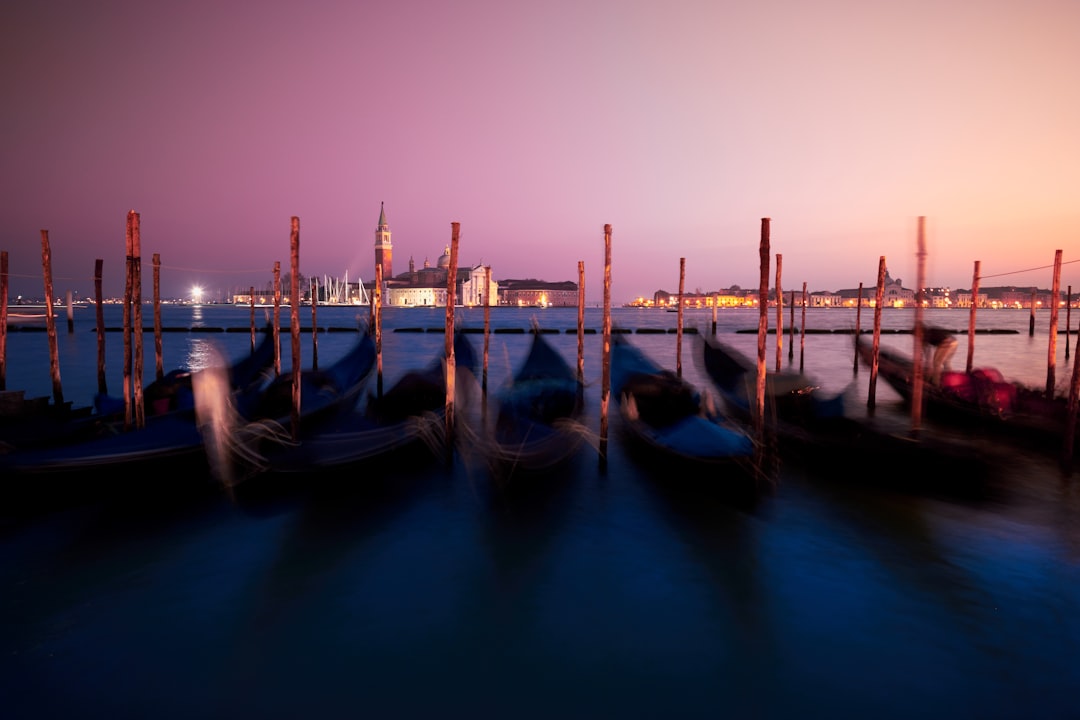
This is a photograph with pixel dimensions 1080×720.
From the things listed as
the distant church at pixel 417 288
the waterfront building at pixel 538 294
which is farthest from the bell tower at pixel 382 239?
the waterfront building at pixel 538 294

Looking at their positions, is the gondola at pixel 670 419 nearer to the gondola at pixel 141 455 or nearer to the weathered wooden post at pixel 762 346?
the weathered wooden post at pixel 762 346

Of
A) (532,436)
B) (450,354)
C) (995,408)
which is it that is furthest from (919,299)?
(450,354)

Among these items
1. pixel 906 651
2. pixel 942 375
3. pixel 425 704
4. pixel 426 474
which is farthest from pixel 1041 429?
pixel 425 704

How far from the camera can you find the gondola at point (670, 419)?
5508 mm

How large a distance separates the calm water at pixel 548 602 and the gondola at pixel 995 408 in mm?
1644

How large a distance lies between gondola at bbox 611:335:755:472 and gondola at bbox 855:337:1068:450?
3338 millimetres

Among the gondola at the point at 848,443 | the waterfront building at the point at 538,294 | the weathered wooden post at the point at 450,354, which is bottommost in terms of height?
the gondola at the point at 848,443

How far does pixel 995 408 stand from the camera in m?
8.39

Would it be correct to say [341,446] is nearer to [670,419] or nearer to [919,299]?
[670,419]

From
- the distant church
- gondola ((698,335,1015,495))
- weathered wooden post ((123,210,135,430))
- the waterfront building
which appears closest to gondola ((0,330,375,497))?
weathered wooden post ((123,210,135,430))

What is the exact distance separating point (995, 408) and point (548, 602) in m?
7.89

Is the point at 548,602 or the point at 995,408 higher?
the point at 995,408

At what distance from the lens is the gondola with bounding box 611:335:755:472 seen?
551 cm

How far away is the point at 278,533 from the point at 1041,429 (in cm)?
894
